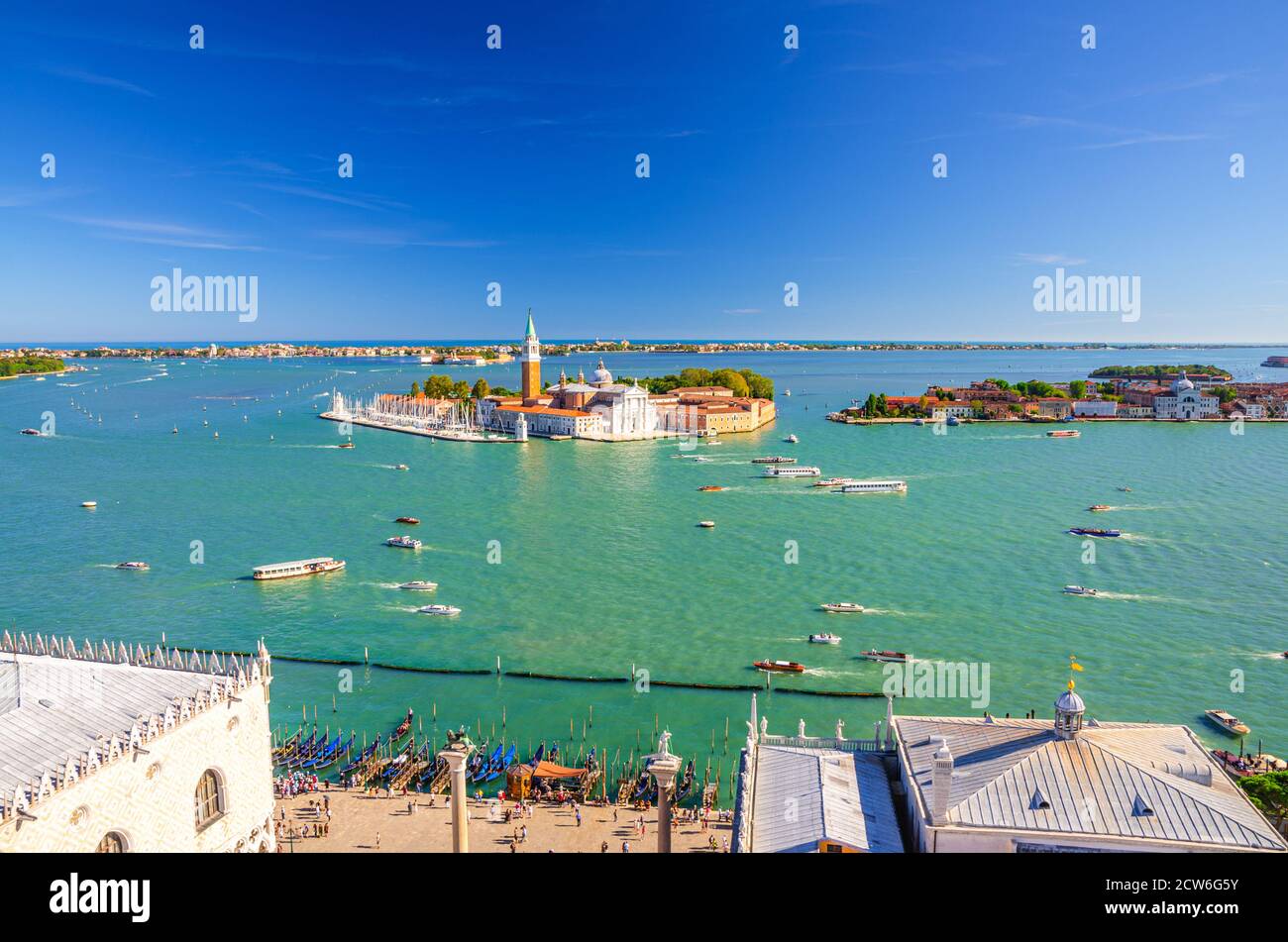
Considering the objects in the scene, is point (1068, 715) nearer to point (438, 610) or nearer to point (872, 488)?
point (438, 610)

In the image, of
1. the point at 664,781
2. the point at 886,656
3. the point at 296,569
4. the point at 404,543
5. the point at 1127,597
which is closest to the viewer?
the point at 664,781

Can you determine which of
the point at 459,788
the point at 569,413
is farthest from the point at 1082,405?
the point at 459,788

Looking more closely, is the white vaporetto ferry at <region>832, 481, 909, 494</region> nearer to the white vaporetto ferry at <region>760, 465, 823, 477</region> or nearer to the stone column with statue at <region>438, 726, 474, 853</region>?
the white vaporetto ferry at <region>760, 465, 823, 477</region>

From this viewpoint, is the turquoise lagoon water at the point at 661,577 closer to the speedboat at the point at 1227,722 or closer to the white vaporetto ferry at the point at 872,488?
the speedboat at the point at 1227,722

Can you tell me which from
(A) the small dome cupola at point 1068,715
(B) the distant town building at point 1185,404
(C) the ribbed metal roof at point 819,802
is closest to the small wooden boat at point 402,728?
(C) the ribbed metal roof at point 819,802

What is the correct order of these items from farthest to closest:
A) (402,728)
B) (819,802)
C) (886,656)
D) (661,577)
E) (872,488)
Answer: (872,488)
(661,577)
(886,656)
(402,728)
(819,802)

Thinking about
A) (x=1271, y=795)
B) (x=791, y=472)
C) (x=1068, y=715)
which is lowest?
(x=1271, y=795)

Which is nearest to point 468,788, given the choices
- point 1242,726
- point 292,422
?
point 1242,726
